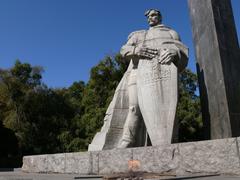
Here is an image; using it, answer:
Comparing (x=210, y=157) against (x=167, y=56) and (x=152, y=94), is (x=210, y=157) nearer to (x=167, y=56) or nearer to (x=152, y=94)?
(x=152, y=94)

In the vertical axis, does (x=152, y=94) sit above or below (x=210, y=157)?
above

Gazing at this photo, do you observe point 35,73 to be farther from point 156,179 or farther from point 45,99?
point 156,179

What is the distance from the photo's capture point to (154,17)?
735cm

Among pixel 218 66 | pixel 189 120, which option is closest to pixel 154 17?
pixel 218 66

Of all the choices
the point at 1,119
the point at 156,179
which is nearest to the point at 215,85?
the point at 156,179

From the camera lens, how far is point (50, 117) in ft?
87.5

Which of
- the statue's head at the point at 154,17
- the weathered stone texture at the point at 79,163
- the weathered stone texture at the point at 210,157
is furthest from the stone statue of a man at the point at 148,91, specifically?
the weathered stone texture at the point at 210,157

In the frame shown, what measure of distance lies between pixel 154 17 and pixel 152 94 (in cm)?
212

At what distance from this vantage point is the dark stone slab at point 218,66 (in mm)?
6438

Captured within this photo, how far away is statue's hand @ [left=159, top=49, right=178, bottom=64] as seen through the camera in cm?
636

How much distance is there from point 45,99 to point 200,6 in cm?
2125

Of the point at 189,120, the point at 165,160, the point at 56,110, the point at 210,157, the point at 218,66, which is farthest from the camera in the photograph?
the point at 56,110

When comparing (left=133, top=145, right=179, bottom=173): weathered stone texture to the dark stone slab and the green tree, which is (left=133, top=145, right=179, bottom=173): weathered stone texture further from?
the green tree

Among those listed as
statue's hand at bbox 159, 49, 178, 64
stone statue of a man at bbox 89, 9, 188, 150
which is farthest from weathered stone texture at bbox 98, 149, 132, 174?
statue's hand at bbox 159, 49, 178, 64
